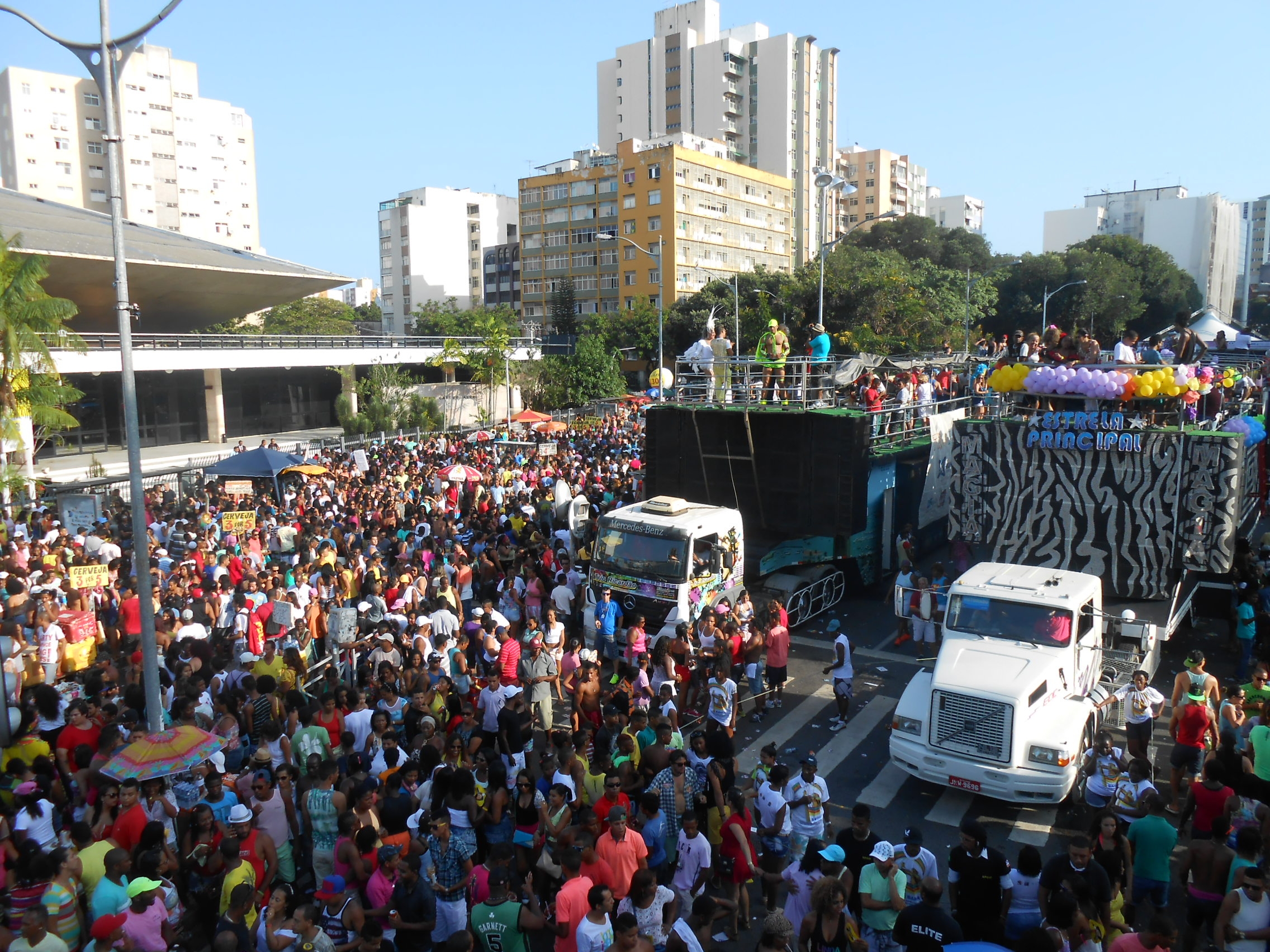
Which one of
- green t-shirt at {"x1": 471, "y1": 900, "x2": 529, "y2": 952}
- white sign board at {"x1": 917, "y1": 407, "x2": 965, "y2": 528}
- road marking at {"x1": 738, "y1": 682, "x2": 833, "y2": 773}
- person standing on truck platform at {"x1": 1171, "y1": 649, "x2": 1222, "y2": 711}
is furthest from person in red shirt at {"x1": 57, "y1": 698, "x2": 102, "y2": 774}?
white sign board at {"x1": 917, "y1": 407, "x2": 965, "y2": 528}

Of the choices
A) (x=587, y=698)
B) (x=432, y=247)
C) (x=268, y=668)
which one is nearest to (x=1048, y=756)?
(x=587, y=698)

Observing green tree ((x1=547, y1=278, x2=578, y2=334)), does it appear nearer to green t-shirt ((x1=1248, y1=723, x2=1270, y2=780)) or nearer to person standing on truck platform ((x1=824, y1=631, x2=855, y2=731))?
person standing on truck platform ((x1=824, y1=631, x2=855, y2=731))

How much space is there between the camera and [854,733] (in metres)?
11.7

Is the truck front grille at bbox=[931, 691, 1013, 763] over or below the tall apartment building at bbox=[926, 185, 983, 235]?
below

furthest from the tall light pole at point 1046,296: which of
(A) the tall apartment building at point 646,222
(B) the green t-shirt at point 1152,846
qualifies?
(B) the green t-shirt at point 1152,846

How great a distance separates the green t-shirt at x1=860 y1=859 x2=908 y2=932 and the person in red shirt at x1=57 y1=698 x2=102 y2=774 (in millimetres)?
6950

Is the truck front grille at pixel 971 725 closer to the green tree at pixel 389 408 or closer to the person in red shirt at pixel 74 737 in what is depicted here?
the person in red shirt at pixel 74 737

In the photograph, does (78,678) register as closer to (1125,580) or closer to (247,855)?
(247,855)

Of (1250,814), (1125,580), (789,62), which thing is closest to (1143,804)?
(1250,814)

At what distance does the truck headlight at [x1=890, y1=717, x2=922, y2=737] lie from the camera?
9688mm

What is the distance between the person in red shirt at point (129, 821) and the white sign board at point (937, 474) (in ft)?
48.2

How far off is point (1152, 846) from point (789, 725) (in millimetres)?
5225

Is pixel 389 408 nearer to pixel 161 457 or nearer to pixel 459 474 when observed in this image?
pixel 161 457

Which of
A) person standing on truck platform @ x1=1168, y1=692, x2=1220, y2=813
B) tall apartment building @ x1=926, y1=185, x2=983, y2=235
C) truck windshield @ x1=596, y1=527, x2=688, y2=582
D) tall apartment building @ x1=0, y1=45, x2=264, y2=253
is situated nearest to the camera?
person standing on truck platform @ x1=1168, y1=692, x2=1220, y2=813
